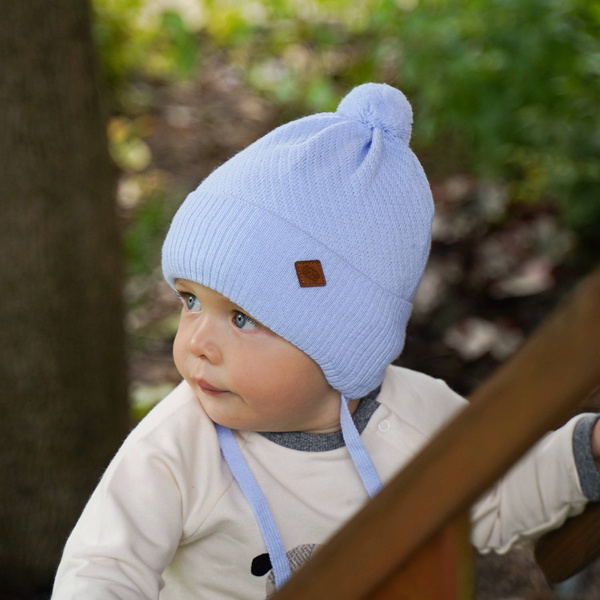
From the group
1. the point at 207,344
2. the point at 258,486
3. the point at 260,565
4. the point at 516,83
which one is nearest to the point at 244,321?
the point at 207,344

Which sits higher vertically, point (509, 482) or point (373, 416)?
point (373, 416)

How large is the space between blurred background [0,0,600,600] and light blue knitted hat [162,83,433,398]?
3.47ft

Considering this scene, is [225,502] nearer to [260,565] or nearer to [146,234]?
[260,565]

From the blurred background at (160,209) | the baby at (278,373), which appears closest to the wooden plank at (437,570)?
the baby at (278,373)

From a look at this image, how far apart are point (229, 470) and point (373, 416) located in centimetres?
33

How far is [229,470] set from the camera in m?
1.56

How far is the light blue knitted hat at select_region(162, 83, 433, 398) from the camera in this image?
1.46 m

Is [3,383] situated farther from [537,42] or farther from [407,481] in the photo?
[537,42]

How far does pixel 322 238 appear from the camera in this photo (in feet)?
4.89

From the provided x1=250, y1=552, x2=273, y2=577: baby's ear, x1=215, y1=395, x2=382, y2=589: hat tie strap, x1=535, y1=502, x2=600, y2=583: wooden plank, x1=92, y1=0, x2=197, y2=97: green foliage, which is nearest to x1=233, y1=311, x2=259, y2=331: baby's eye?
x1=215, y1=395, x2=382, y2=589: hat tie strap

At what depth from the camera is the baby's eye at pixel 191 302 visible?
156 centimetres

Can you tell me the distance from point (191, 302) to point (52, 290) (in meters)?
1.07

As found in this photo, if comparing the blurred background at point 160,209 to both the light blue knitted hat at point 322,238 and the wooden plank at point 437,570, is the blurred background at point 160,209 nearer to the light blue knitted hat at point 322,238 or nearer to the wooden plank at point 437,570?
the light blue knitted hat at point 322,238

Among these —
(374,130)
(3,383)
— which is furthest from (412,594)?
(3,383)
